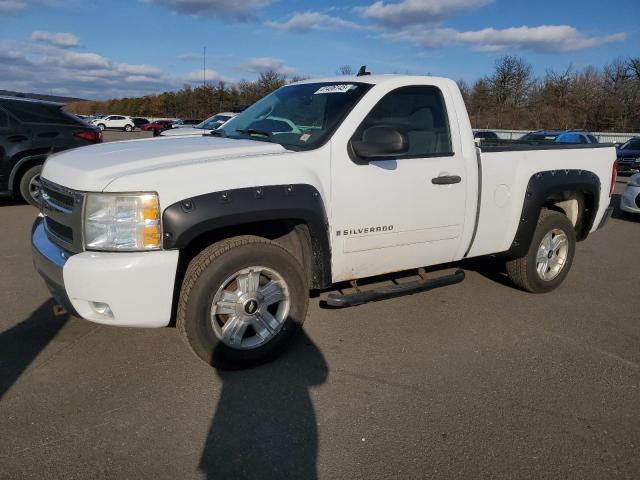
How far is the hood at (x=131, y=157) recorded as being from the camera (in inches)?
118

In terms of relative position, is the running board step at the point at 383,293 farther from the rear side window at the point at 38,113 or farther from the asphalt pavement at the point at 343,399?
the rear side window at the point at 38,113

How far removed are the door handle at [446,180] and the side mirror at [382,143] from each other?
562 millimetres

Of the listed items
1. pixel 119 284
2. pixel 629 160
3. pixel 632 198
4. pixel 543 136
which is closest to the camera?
pixel 119 284

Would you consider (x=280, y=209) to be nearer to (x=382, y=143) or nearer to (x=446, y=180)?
(x=382, y=143)

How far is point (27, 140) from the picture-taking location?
824cm

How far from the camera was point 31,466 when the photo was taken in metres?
2.48

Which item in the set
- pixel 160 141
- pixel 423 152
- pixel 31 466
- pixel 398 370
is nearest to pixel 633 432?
pixel 398 370

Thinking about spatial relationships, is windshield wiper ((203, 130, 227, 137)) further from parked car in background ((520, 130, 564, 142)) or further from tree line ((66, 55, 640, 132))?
tree line ((66, 55, 640, 132))

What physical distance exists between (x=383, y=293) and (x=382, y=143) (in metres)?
1.15

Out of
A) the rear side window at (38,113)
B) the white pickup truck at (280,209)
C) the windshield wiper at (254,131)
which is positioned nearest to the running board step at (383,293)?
the white pickup truck at (280,209)

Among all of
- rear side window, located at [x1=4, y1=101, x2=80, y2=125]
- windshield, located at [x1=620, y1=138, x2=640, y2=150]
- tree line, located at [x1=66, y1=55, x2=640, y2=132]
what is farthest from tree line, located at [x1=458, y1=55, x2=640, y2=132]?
rear side window, located at [x1=4, y1=101, x2=80, y2=125]

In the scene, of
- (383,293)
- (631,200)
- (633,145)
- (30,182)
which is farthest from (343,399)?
(633,145)

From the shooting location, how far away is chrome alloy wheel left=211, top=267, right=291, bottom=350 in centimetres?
330

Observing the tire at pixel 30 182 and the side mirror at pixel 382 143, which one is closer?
the side mirror at pixel 382 143
